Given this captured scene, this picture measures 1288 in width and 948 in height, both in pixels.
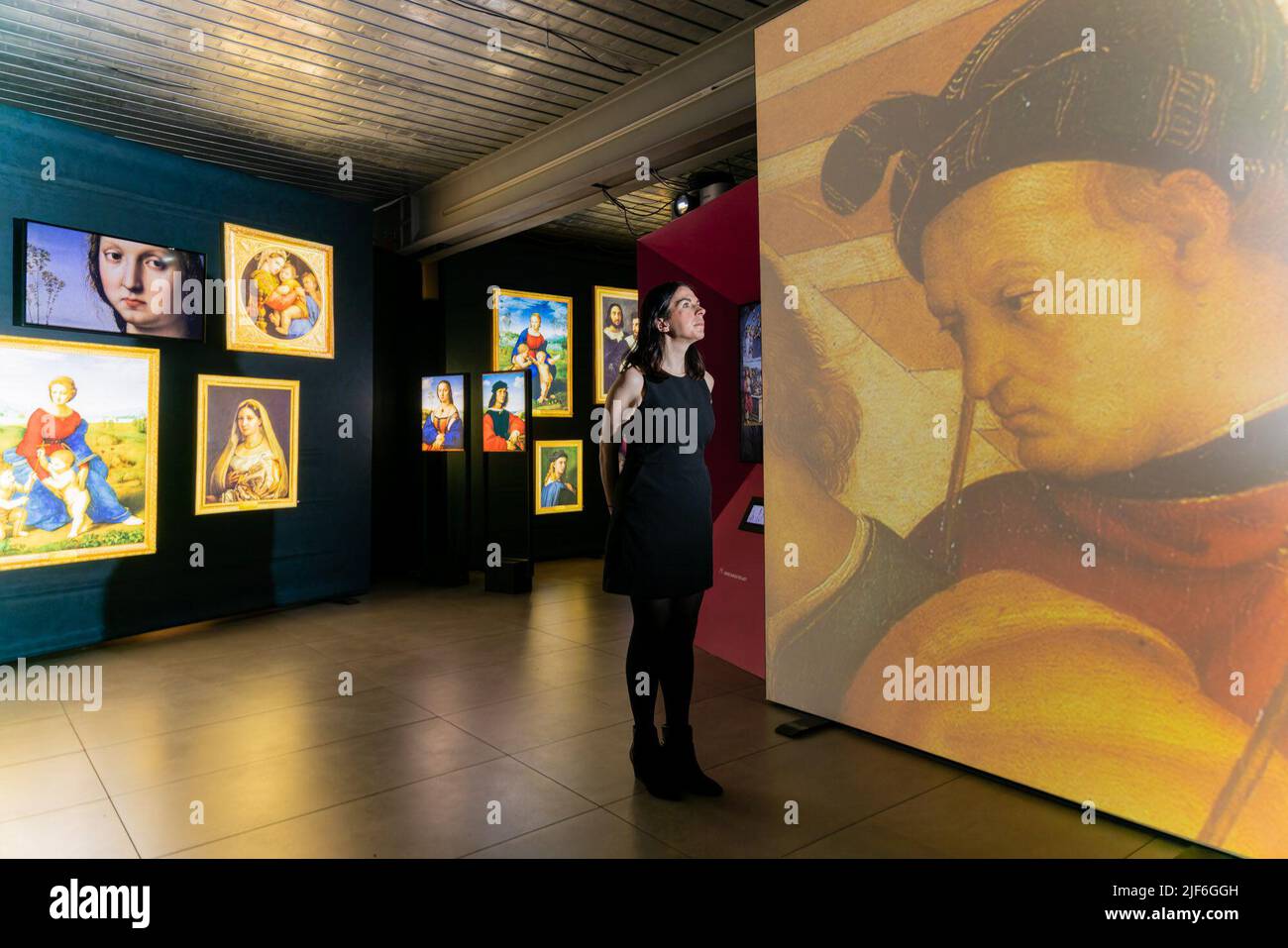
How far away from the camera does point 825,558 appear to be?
3734 mm

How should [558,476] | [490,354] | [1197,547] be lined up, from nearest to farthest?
[1197,547] < [490,354] < [558,476]

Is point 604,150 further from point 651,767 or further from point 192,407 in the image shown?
point 651,767

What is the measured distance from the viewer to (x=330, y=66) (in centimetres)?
522

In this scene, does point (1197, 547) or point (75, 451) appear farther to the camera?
point (75, 451)

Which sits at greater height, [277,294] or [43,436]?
[277,294]

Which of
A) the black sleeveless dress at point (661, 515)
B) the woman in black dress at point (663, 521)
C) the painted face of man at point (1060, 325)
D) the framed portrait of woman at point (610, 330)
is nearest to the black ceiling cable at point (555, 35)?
the woman in black dress at point (663, 521)

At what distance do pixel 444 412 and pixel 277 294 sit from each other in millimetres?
1799

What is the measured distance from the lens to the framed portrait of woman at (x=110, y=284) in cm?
510

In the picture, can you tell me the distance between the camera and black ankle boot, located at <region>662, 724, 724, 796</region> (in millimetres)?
2973

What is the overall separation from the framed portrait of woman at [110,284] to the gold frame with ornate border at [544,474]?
3.96 meters

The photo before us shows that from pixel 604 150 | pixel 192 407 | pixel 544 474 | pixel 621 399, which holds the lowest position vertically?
pixel 544 474

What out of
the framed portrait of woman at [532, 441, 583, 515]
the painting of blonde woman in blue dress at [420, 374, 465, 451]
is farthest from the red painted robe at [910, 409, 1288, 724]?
the framed portrait of woman at [532, 441, 583, 515]

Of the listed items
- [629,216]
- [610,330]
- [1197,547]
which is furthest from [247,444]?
[1197,547]

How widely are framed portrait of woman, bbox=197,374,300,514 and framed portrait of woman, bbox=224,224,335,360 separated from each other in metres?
0.32
